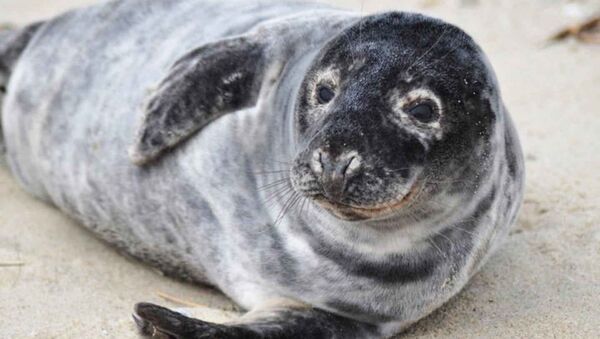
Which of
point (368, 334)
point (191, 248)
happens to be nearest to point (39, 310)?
point (191, 248)

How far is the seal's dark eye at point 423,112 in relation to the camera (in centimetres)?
276

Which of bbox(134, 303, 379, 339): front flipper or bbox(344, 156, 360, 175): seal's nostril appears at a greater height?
bbox(344, 156, 360, 175): seal's nostril

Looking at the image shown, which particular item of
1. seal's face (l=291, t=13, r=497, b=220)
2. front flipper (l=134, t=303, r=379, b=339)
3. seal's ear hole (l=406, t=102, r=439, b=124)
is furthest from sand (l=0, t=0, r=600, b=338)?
seal's ear hole (l=406, t=102, r=439, b=124)

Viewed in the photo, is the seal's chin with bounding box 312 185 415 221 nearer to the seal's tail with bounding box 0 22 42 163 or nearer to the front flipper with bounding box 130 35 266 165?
the front flipper with bounding box 130 35 266 165

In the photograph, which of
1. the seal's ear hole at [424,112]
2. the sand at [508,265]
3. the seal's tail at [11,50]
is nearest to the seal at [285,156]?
the seal's ear hole at [424,112]

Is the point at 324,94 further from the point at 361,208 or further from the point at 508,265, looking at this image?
the point at 508,265

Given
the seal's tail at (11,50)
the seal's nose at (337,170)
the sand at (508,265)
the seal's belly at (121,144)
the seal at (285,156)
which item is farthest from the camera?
the seal's tail at (11,50)

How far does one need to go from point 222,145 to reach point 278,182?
0.37 m

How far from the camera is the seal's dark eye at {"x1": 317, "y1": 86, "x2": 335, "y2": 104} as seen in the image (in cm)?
287

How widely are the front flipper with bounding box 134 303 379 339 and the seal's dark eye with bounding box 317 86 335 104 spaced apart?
657mm

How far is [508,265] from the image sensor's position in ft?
11.9

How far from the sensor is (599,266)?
11.5 feet

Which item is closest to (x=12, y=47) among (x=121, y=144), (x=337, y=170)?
(x=121, y=144)

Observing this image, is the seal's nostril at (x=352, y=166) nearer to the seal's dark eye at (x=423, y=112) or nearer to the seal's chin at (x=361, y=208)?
the seal's chin at (x=361, y=208)
